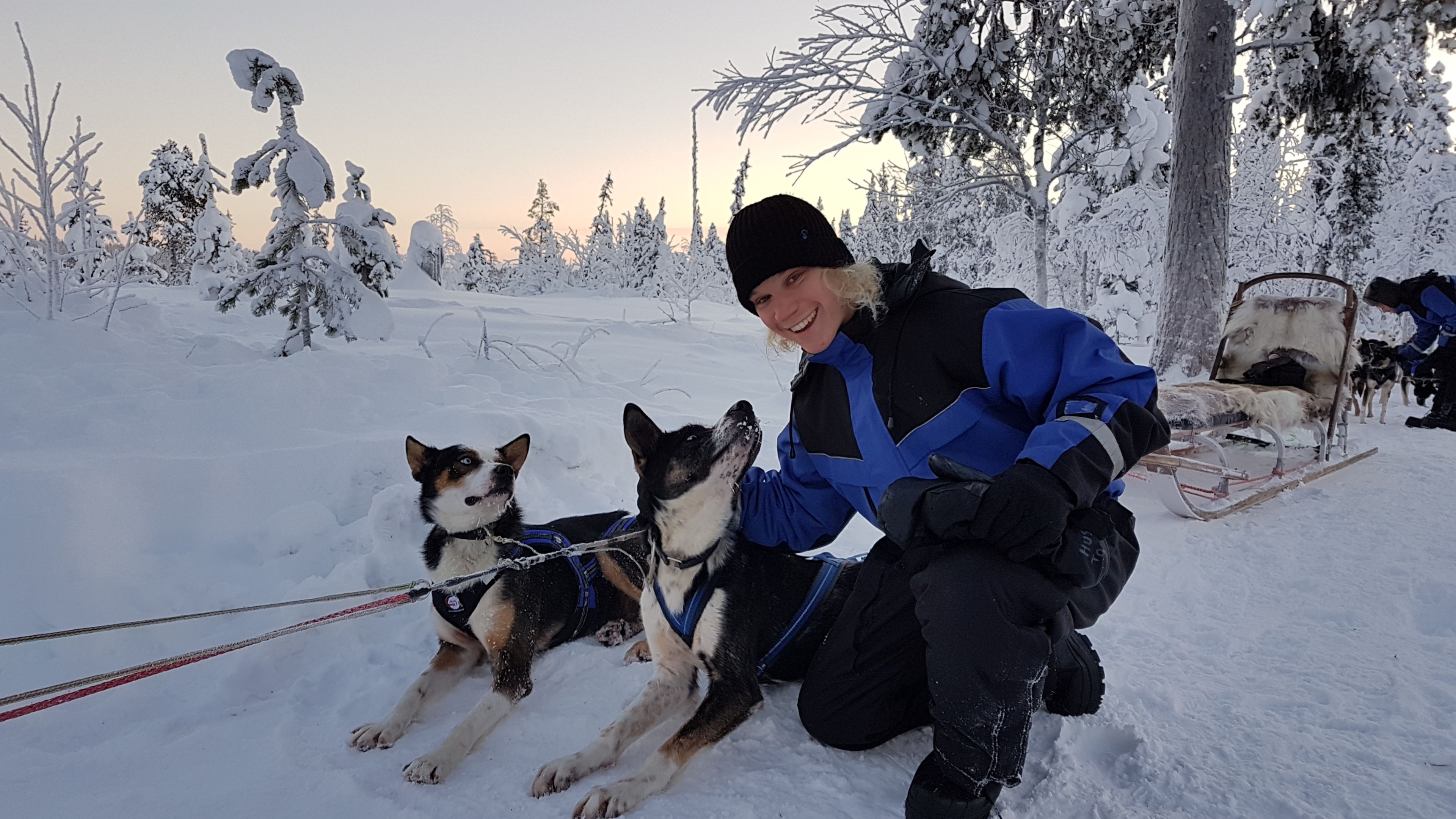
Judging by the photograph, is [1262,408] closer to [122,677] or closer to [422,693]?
[422,693]

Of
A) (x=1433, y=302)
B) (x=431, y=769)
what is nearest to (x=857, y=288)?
(x=431, y=769)

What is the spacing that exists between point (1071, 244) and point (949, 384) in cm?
2098

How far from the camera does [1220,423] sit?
4.60 metres

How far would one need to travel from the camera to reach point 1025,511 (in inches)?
60.1

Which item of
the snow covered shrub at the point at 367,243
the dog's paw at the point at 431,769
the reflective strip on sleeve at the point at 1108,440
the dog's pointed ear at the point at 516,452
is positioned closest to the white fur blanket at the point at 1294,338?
the reflective strip on sleeve at the point at 1108,440

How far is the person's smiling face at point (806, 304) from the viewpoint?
6.76 ft

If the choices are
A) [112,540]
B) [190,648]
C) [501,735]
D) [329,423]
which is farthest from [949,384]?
[329,423]

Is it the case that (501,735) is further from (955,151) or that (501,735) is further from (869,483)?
(955,151)

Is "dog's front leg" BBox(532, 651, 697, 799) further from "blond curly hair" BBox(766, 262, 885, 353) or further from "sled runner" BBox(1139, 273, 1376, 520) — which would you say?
"sled runner" BBox(1139, 273, 1376, 520)

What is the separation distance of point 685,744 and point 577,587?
1.04 m

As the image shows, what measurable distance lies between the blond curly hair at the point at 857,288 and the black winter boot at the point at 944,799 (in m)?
1.28

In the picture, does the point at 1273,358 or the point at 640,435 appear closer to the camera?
the point at 640,435

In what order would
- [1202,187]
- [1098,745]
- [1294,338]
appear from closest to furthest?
[1098,745], [1294,338], [1202,187]

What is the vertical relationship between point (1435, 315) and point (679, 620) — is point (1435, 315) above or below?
above
